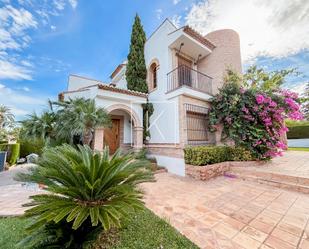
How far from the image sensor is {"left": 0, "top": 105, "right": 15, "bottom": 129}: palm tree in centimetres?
1667

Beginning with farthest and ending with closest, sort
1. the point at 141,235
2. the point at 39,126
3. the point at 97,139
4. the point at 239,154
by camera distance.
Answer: the point at 239,154, the point at 97,139, the point at 39,126, the point at 141,235

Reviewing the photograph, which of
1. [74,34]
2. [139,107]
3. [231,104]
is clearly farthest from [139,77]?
[231,104]

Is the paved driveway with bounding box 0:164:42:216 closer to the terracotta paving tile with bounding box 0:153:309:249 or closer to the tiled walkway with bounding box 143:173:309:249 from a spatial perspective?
the terracotta paving tile with bounding box 0:153:309:249

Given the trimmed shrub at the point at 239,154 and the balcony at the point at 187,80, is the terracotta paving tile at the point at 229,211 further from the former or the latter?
the balcony at the point at 187,80

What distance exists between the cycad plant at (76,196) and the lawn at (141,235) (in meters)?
0.58

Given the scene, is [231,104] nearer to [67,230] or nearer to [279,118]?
[279,118]

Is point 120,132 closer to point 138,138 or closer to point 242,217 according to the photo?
point 138,138

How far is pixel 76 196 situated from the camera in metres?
2.27

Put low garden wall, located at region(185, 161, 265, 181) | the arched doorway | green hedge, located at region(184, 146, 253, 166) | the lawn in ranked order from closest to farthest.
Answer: the lawn < low garden wall, located at region(185, 161, 265, 181) < green hedge, located at region(184, 146, 253, 166) < the arched doorway

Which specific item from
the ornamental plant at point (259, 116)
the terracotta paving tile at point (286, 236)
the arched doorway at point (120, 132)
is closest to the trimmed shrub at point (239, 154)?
the ornamental plant at point (259, 116)

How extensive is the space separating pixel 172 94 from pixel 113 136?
5.34 metres

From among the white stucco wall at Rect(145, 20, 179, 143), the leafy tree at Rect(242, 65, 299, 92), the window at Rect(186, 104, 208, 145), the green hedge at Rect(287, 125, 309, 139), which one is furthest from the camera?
the green hedge at Rect(287, 125, 309, 139)

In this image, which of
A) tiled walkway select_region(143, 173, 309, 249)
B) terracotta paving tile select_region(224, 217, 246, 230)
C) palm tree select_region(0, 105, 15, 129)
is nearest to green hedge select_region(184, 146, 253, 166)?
tiled walkway select_region(143, 173, 309, 249)

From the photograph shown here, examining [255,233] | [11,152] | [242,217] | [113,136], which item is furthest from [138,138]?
[11,152]
